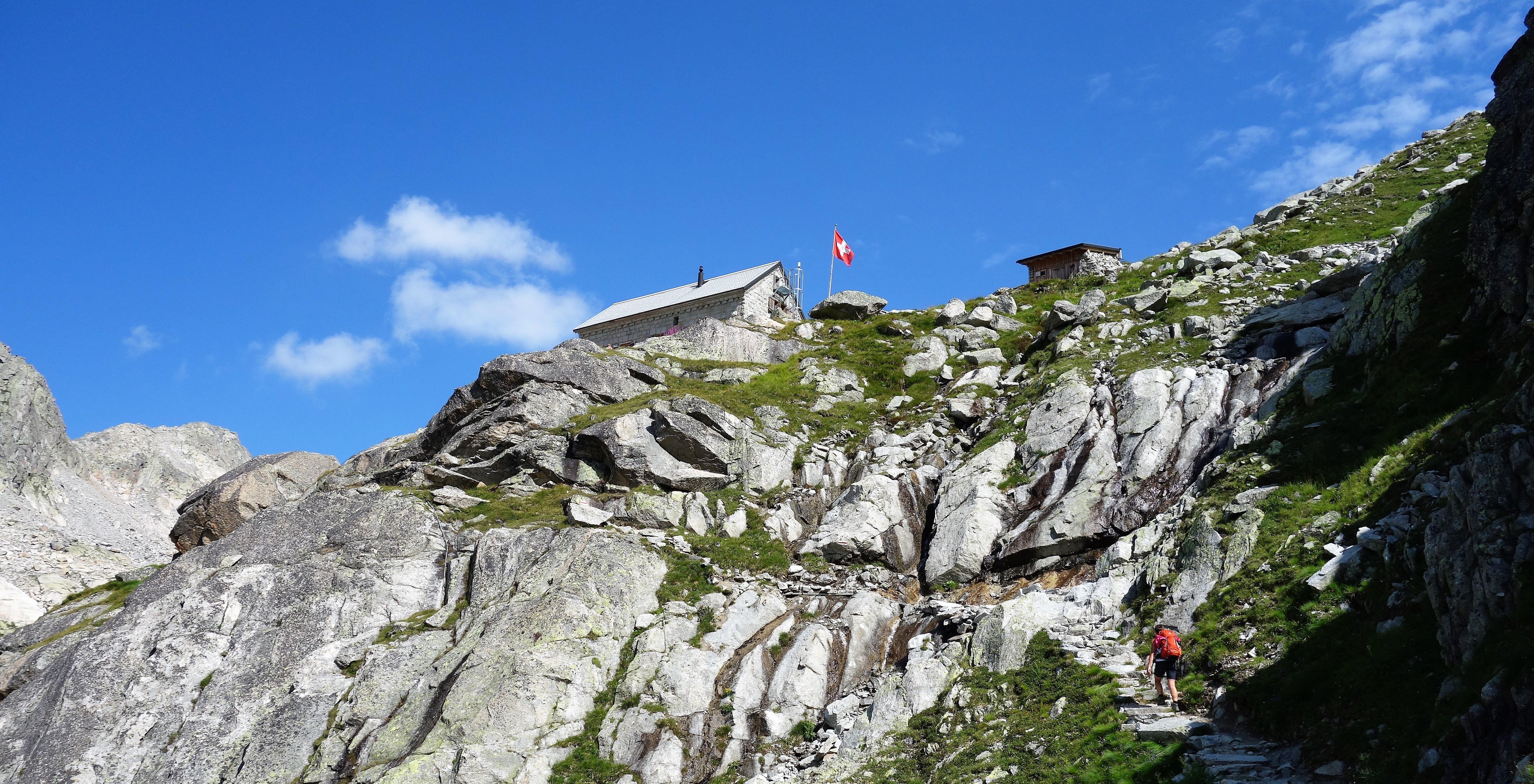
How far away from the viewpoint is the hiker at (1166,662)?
1850 centimetres

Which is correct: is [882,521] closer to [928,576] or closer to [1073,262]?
[928,576]

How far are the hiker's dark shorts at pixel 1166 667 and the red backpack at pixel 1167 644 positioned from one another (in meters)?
0.08

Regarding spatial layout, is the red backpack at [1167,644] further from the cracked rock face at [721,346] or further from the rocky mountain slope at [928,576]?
the cracked rock face at [721,346]

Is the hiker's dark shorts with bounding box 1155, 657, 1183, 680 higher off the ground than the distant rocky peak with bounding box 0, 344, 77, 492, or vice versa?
the distant rocky peak with bounding box 0, 344, 77, 492

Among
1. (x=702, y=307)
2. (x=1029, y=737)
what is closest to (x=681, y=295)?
(x=702, y=307)

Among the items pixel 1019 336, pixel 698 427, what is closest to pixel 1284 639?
pixel 698 427

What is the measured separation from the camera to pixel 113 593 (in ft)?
122

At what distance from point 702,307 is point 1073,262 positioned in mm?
27199

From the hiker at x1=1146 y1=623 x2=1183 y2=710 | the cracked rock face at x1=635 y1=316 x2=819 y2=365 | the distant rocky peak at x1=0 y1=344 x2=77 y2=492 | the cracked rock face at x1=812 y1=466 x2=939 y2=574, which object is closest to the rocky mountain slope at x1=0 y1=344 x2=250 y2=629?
the distant rocky peak at x1=0 y1=344 x2=77 y2=492

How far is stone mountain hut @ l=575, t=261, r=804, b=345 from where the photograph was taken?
207 feet

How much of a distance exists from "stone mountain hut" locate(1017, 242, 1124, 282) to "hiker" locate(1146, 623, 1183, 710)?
43.1 meters

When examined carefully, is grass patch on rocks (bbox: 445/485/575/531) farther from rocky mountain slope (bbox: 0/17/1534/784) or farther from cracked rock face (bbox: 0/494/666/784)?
cracked rock face (bbox: 0/494/666/784)

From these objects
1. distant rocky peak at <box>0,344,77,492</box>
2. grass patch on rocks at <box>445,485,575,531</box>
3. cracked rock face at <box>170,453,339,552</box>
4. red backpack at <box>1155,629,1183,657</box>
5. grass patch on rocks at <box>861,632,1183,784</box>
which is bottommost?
grass patch on rocks at <box>861,632,1183,784</box>

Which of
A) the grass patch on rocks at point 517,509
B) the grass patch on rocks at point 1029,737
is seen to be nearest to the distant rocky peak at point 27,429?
the grass patch on rocks at point 517,509
